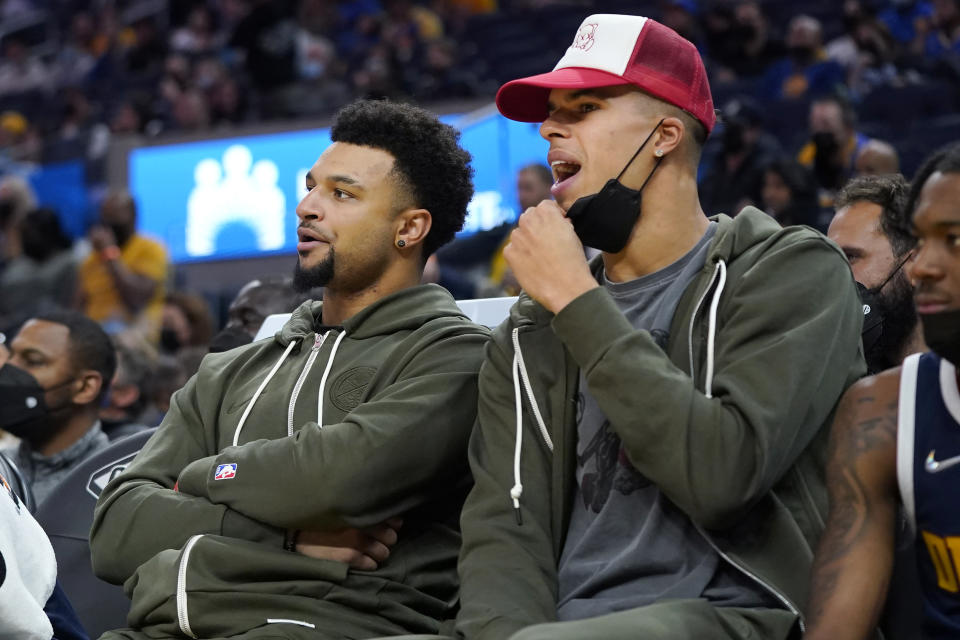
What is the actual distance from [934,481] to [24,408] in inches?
137

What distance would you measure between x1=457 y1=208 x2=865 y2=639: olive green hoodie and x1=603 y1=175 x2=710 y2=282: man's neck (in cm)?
8

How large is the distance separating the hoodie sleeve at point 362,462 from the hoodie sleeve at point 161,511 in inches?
1.7

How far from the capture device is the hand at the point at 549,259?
8.34ft

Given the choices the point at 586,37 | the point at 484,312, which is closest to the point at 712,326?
the point at 586,37

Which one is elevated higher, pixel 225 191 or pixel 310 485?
pixel 310 485

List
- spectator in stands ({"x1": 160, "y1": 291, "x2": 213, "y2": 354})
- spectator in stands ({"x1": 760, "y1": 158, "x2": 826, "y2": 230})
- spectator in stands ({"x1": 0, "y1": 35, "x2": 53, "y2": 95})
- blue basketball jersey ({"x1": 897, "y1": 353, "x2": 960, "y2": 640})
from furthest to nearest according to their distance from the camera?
spectator in stands ({"x1": 0, "y1": 35, "x2": 53, "y2": 95}) < spectator in stands ({"x1": 160, "y1": 291, "x2": 213, "y2": 354}) < spectator in stands ({"x1": 760, "y1": 158, "x2": 826, "y2": 230}) < blue basketball jersey ({"x1": 897, "y1": 353, "x2": 960, "y2": 640})

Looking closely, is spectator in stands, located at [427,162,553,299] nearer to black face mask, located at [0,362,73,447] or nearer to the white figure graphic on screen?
black face mask, located at [0,362,73,447]

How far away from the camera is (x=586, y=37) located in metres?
2.91

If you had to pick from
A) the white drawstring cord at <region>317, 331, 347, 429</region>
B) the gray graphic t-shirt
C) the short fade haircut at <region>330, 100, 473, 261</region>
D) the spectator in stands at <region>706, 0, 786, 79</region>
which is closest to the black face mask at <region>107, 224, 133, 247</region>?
the spectator in stands at <region>706, 0, 786, 79</region>

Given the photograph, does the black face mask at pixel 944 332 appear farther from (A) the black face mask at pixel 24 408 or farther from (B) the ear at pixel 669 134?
(A) the black face mask at pixel 24 408

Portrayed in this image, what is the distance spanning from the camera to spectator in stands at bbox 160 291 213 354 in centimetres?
761

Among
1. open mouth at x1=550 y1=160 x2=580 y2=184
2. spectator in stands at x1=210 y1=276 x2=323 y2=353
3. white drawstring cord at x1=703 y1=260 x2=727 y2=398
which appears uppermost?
open mouth at x1=550 y1=160 x2=580 y2=184

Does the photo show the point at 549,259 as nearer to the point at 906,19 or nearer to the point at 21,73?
the point at 906,19

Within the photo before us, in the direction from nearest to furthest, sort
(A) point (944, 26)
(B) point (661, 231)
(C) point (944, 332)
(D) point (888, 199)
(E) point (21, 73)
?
1. (C) point (944, 332)
2. (B) point (661, 231)
3. (D) point (888, 199)
4. (A) point (944, 26)
5. (E) point (21, 73)
